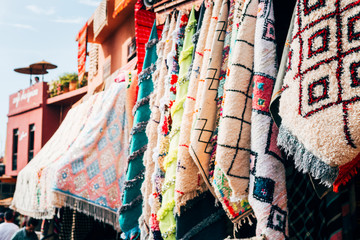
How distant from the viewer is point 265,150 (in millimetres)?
1292

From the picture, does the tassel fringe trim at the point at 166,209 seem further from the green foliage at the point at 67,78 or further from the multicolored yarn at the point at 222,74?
the green foliage at the point at 67,78

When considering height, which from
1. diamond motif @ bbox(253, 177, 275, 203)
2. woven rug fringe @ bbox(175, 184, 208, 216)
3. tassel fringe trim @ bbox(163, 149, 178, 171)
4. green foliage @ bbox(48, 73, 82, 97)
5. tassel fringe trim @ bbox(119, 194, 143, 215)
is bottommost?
tassel fringe trim @ bbox(119, 194, 143, 215)

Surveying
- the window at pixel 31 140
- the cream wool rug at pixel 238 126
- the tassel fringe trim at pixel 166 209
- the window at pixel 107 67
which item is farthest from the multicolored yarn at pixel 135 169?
the window at pixel 31 140

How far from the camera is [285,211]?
1288 mm

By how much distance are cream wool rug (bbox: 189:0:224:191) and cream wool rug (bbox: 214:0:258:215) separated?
0.16 meters

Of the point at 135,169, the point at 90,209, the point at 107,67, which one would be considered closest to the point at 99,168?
the point at 90,209

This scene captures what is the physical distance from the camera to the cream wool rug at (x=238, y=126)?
1.35m

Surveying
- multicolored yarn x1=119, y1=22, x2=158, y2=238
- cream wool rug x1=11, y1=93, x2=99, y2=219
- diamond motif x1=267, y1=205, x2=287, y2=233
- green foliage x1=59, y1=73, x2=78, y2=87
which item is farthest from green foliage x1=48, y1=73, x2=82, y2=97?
diamond motif x1=267, y1=205, x2=287, y2=233

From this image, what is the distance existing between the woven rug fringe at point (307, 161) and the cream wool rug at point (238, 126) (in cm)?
23

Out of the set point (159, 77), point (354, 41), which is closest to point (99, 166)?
point (159, 77)

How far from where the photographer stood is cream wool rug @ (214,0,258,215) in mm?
1347

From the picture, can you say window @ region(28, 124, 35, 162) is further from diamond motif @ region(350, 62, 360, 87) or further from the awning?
diamond motif @ region(350, 62, 360, 87)

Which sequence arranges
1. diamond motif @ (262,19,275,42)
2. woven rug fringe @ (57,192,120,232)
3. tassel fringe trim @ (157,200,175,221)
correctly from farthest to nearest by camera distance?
woven rug fringe @ (57,192,120,232) < tassel fringe trim @ (157,200,175,221) < diamond motif @ (262,19,275,42)

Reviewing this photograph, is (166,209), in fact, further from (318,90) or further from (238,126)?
(318,90)
